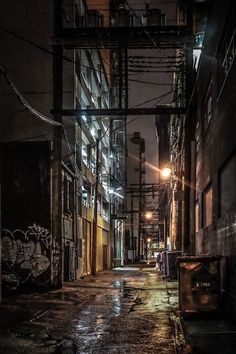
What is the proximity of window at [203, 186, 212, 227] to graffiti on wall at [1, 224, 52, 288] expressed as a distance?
22.0 feet

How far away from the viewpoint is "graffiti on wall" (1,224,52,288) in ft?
71.5

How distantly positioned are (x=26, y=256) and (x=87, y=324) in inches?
447

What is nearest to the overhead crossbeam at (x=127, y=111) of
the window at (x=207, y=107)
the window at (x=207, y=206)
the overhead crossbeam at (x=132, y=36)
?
the overhead crossbeam at (x=132, y=36)

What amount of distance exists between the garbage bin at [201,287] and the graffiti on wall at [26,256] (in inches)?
429

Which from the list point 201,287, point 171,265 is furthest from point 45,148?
point 201,287

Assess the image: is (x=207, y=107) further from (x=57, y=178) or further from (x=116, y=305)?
(x=116, y=305)

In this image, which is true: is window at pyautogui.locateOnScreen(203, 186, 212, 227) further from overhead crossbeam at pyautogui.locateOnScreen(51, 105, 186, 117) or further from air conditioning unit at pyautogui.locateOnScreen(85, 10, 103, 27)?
air conditioning unit at pyautogui.locateOnScreen(85, 10, 103, 27)

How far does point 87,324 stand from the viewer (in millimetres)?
11156

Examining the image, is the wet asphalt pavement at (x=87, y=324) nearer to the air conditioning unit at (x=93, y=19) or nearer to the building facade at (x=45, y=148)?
the building facade at (x=45, y=148)

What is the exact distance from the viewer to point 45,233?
22.2 metres

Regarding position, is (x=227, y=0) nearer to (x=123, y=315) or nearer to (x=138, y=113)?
(x=123, y=315)

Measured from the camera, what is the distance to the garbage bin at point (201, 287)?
1154 cm

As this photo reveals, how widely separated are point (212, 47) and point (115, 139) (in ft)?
131

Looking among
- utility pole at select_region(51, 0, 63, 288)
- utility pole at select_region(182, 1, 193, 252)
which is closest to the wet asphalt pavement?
utility pole at select_region(51, 0, 63, 288)
